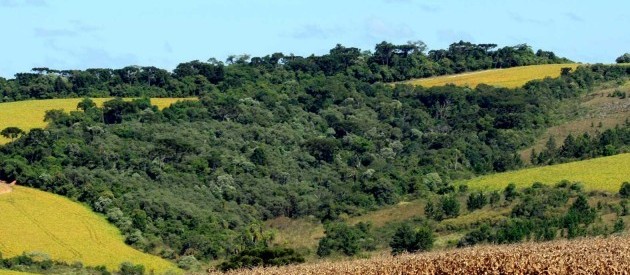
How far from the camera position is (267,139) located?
145 meters

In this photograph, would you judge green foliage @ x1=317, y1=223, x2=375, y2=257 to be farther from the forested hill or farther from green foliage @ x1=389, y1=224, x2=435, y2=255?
the forested hill

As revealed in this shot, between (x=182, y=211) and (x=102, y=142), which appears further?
(x=102, y=142)

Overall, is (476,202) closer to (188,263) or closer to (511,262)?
(188,263)

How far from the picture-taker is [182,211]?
372ft

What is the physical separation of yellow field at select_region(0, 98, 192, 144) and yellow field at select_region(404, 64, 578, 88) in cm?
3864

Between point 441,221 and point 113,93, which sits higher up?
point 113,93

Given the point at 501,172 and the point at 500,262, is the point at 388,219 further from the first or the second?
the point at 500,262

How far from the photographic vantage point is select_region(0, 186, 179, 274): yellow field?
304ft

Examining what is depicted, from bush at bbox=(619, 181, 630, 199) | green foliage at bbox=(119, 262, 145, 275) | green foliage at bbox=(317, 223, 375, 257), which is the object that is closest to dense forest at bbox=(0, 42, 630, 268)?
green foliage at bbox=(317, 223, 375, 257)

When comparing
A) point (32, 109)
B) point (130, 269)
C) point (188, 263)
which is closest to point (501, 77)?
point (32, 109)

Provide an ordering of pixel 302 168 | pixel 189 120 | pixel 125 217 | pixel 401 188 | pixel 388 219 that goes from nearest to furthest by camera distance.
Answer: pixel 125 217 → pixel 388 219 → pixel 401 188 → pixel 302 168 → pixel 189 120

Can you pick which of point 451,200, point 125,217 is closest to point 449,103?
point 451,200

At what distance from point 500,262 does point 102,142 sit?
93493 millimetres

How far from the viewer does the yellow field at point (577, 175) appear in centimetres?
10825
